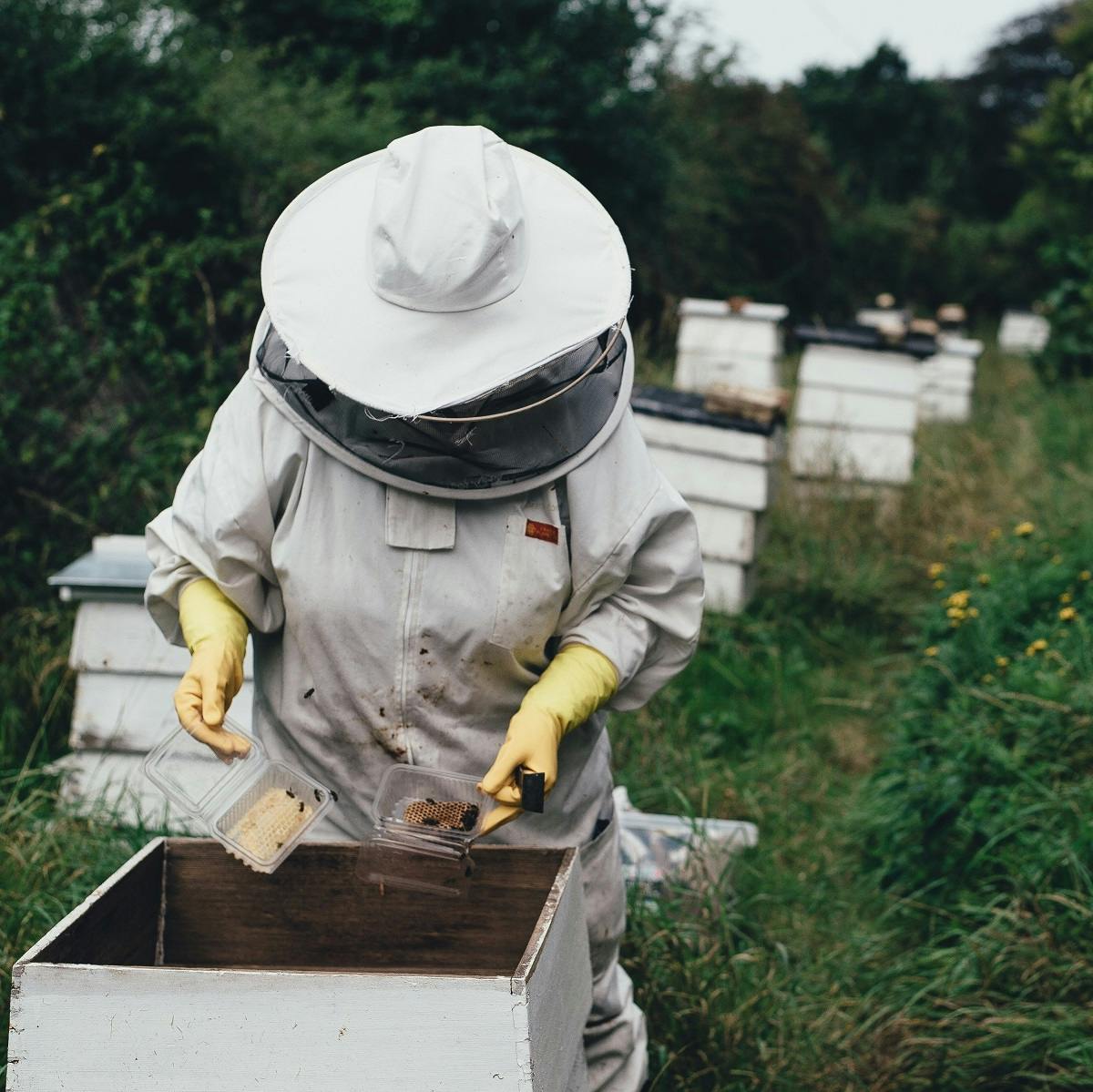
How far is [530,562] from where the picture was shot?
2.05 metres

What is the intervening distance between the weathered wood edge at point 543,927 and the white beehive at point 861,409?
16.4ft

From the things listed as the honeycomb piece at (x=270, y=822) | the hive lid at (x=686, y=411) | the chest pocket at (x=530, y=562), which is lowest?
the hive lid at (x=686, y=411)

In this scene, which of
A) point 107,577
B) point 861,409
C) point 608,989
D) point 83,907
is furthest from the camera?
point 861,409

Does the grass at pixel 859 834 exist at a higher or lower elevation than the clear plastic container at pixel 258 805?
lower

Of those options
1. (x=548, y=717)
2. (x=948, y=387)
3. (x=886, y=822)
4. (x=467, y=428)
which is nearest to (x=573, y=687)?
(x=548, y=717)

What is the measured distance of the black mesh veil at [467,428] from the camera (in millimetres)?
1919

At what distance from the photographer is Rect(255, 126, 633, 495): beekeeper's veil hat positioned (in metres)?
1.80

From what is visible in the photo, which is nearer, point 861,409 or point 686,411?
point 686,411

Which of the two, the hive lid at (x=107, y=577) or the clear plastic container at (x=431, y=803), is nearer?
the clear plastic container at (x=431, y=803)

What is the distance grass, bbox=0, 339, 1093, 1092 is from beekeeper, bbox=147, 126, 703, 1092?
855mm

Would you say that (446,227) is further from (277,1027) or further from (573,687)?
(277,1027)

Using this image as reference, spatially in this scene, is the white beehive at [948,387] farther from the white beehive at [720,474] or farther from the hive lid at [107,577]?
the hive lid at [107,577]

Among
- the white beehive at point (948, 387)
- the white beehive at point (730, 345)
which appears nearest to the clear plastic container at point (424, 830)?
the white beehive at point (730, 345)

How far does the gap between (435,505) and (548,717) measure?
381mm
